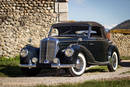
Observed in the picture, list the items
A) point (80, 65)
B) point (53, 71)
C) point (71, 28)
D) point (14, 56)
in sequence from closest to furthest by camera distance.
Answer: point (80, 65) → point (71, 28) → point (53, 71) → point (14, 56)

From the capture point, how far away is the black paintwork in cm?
1088

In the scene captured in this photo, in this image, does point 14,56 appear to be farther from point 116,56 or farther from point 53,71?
point 116,56

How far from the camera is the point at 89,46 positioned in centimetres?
1174

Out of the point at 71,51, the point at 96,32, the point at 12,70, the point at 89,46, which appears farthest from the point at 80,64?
the point at 12,70

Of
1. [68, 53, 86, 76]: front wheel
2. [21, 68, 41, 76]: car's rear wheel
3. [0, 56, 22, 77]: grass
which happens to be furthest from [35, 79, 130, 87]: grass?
[0, 56, 22, 77]: grass

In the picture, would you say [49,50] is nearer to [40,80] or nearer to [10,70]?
[40,80]

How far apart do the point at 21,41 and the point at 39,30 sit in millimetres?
1002

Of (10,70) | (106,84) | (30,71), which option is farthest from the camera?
(10,70)

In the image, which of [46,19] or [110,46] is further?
[46,19]

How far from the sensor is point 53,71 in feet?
43.0

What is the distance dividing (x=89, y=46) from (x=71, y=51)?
120 centimetres

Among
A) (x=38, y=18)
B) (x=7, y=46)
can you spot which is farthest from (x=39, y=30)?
(x=7, y=46)

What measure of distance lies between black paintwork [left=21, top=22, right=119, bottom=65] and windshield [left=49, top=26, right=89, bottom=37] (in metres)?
0.10

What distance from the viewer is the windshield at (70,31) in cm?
1207
